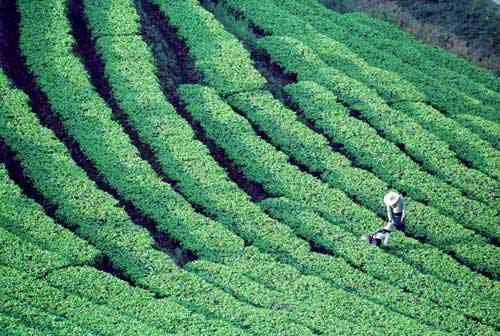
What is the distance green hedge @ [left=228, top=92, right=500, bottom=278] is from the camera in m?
18.8

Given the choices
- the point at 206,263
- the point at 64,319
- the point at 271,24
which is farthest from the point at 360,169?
the point at 64,319

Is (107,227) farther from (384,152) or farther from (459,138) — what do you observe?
(459,138)

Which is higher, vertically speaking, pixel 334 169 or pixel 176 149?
pixel 334 169

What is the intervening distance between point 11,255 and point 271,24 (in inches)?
470

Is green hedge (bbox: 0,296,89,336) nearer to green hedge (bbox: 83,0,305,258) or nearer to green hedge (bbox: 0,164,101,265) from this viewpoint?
green hedge (bbox: 0,164,101,265)

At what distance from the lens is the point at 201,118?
21547 mm

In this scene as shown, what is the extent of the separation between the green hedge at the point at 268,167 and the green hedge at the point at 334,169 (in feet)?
1.62

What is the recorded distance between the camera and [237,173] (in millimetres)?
20484

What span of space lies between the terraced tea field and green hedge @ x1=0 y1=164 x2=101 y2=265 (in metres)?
0.04

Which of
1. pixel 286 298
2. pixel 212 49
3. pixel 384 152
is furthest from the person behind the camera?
pixel 212 49

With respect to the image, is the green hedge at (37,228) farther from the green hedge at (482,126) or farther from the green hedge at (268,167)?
the green hedge at (482,126)

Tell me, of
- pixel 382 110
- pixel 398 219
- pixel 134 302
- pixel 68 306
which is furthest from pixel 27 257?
pixel 382 110

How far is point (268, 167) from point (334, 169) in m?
1.71

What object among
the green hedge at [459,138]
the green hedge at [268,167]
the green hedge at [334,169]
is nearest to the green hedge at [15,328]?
the green hedge at [268,167]
